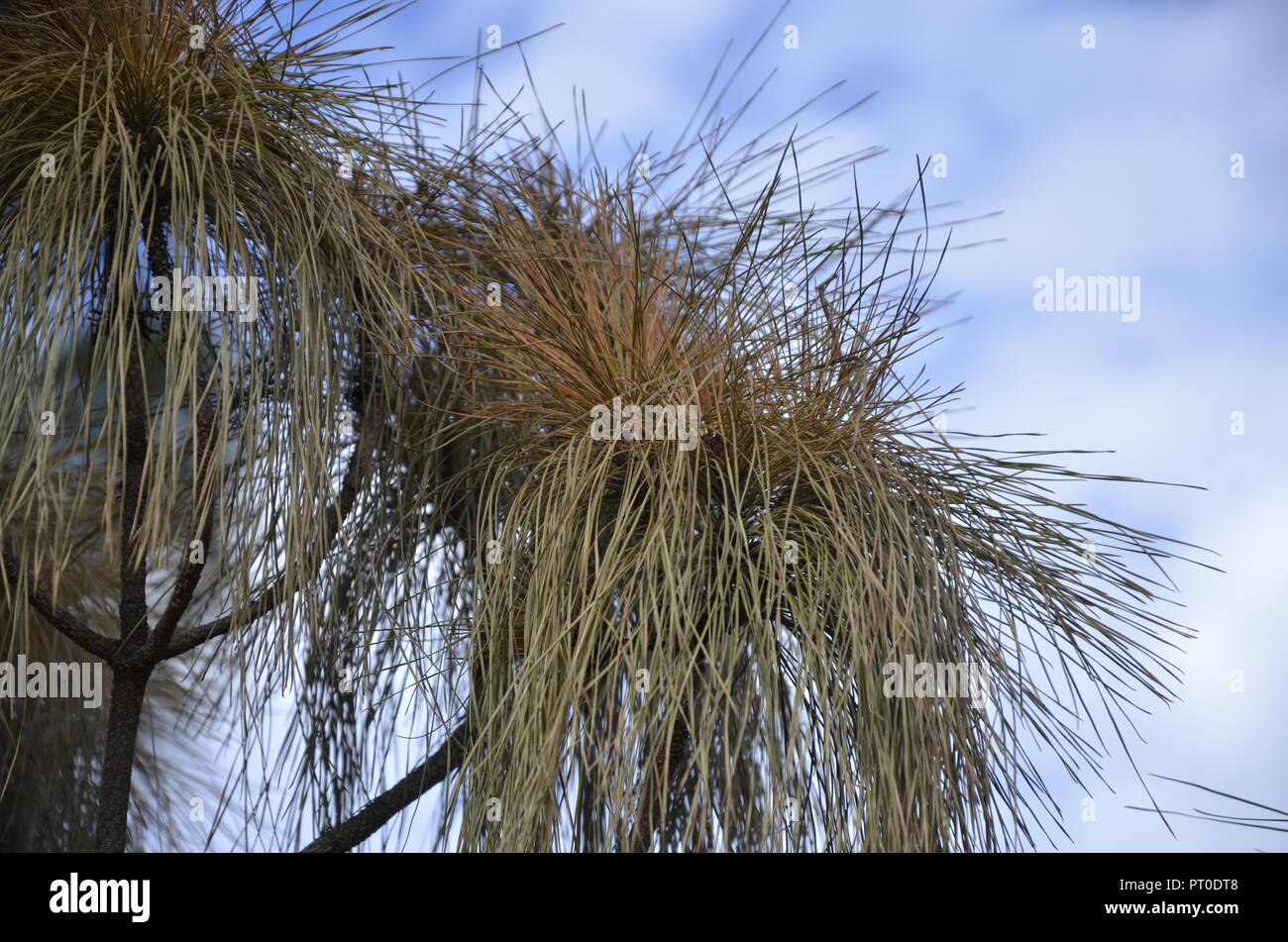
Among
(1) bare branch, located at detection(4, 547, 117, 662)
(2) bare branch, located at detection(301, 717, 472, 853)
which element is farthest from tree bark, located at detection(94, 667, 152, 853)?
(2) bare branch, located at detection(301, 717, 472, 853)

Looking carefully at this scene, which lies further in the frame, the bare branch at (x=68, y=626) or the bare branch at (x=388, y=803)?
the bare branch at (x=388, y=803)

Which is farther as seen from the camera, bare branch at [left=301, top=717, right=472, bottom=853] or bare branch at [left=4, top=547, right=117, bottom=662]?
bare branch at [left=301, top=717, right=472, bottom=853]

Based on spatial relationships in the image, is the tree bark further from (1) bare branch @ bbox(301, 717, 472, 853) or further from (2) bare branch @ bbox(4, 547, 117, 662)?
(1) bare branch @ bbox(301, 717, 472, 853)

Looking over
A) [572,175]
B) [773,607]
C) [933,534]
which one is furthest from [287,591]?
[572,175]

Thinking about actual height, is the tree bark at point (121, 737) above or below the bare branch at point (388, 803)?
above

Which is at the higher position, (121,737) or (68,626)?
(68,626)

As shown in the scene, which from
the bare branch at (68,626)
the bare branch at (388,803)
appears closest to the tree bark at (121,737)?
the bare branch at (68,626)

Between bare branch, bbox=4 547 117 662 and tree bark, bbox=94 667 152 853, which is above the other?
bare branch, bbox=4 547 117 662

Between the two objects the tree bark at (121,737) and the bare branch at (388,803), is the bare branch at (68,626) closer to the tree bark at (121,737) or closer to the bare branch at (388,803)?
the tree bark at (121,737)

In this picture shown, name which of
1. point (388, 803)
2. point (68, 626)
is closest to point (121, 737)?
point (68, 626)

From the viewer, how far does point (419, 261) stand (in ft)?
4.02

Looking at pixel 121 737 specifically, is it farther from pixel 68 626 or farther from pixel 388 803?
pixel 388 803

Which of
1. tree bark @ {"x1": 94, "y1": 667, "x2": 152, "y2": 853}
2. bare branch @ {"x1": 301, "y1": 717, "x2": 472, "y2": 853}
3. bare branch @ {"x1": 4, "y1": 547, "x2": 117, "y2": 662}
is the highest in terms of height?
bare branch @ {"x1": 4, "y1": 547, "x2": 117, "y2": 662}
